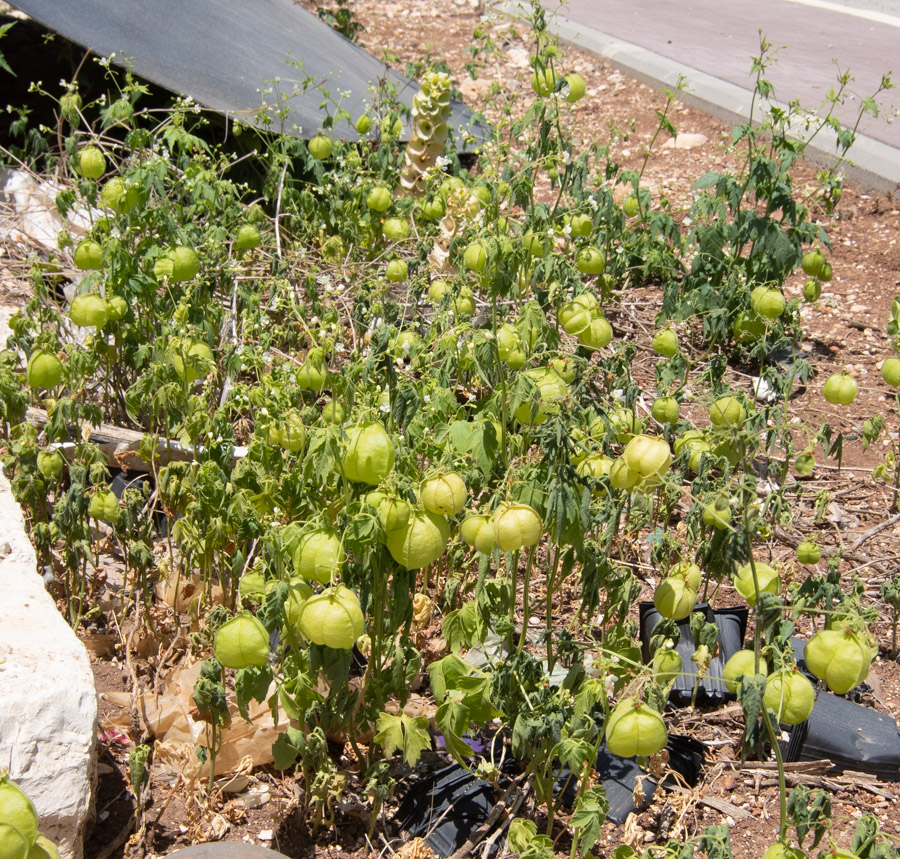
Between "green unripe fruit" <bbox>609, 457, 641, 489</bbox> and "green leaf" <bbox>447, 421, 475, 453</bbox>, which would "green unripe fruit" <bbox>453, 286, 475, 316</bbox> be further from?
"green unripe fruit" <bbox>609, 457, 641, 489</bbox>

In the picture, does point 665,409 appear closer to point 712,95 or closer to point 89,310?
point 89,310

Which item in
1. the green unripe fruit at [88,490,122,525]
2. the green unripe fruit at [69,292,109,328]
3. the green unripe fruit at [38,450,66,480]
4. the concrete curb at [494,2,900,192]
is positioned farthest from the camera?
the concrete curb at [494,2,900,192]

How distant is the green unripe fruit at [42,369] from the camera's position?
3004mm

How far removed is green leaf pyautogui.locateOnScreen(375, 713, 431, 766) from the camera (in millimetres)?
2270

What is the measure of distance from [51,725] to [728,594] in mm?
2275

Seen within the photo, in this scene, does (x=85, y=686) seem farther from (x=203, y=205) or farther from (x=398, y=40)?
(x=398, y=40)

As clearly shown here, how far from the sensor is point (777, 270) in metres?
4.52

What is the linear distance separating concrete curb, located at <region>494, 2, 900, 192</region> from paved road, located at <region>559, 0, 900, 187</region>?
0.01 metres

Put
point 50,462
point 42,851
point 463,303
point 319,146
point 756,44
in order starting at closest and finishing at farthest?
point 42,851 → point 50,462 → point 463,303 → point 319,146 → point 756,44

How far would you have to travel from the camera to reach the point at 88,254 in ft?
11.2

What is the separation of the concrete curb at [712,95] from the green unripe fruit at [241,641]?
12.2 ft

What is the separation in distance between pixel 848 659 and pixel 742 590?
65 cm

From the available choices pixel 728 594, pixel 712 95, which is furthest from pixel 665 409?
pixel 712 95

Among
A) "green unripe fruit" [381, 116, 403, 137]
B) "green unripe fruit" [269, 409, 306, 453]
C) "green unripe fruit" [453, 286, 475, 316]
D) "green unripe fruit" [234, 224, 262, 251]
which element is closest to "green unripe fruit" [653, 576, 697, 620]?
"green unripe fruit" [269, 409, 306, 453]
